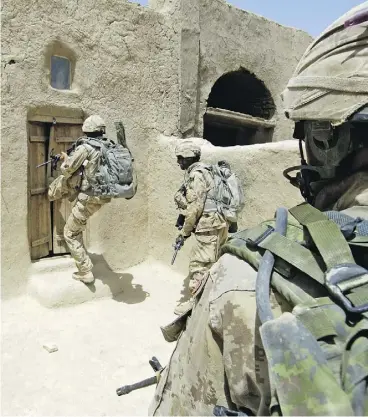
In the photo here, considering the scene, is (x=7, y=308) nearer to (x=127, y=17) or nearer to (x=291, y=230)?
(x=127, y=17)

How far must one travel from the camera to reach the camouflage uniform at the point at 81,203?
16.2ft

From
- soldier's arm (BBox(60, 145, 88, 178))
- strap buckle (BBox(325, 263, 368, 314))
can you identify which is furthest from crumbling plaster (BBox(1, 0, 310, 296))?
strap buckle (BBox(325, 263, 368, 314))

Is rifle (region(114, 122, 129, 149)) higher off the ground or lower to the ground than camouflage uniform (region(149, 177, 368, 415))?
higher

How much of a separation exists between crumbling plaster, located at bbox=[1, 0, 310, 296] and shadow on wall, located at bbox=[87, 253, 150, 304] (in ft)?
0.66

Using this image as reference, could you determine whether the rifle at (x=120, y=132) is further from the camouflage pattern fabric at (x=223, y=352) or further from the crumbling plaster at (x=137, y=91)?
the camouflage pattern fabric at (x=223, y=352)

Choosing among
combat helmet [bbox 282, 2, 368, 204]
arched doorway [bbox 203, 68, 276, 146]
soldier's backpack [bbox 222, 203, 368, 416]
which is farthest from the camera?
arched doorway [bbox 203, 68, 276, 146]

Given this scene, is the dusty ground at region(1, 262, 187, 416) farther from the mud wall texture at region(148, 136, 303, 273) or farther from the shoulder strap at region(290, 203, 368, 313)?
the shoulder strap at region(290, 203, 368, 313)

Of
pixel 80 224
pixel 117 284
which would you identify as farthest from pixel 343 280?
pixel 117 284

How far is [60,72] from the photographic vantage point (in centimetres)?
550

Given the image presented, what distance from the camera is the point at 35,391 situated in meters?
3.70

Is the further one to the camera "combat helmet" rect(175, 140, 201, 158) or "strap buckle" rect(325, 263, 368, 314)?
"combat helmet" rect(175, 140, 201, 158)

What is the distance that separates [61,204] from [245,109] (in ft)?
15.0

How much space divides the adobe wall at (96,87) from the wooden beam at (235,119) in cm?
112

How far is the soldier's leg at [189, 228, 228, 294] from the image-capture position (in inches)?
196
